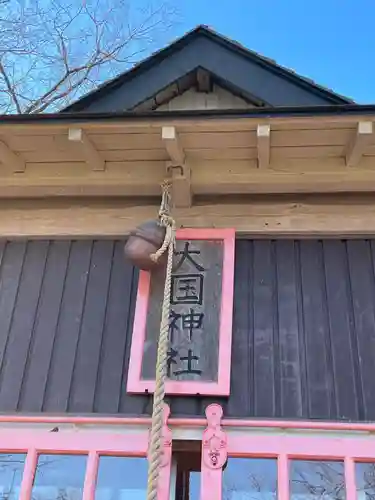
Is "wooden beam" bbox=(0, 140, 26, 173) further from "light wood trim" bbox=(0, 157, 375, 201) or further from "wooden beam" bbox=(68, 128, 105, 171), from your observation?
"wooden beam" bbox=(68, 128, 105, 171)

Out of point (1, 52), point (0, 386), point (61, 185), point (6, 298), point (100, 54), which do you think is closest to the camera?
point (0, 386)

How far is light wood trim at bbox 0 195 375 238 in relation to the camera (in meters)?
2.71

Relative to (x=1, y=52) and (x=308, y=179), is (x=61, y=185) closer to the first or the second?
(x=308, y=179)

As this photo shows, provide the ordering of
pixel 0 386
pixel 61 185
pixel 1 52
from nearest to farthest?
pixel 0 386 < pixel 61 185 < pixel 1 52

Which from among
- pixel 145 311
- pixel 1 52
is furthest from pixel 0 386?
pixel 1 52

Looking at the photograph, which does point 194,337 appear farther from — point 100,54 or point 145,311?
point 100,54

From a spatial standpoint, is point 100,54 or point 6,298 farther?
point 100,54

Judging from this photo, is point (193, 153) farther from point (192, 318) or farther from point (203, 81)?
point (192, 318)

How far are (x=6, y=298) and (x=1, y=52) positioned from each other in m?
4.90

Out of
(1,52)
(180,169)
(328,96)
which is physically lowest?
(180,169)

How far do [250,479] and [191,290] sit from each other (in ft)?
2.78

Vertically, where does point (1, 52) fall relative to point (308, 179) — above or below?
above

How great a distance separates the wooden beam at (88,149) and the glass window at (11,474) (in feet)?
4.42

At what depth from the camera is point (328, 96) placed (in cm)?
275
